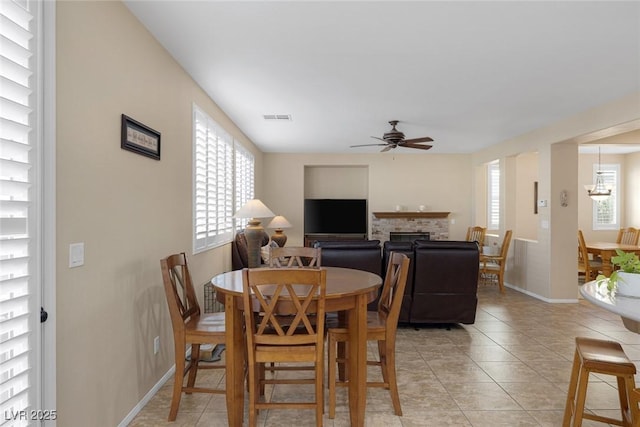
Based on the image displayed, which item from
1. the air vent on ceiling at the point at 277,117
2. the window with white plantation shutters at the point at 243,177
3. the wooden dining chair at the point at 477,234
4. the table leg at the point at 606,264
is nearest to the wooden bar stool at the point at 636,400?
the air vent on ceiling at the point at 277,117

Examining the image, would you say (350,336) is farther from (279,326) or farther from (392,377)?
(279,326)

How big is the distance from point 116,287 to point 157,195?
2.83 ft

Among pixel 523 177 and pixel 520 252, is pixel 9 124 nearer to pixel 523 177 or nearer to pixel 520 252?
pixel 520 252

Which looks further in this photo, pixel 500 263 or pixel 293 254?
pixel 500 263

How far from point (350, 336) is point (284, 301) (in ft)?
2.01

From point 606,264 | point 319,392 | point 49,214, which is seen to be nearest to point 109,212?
point 49,214

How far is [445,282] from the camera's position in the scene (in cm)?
443

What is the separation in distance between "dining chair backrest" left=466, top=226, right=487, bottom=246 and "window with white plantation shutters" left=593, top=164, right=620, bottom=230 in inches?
119

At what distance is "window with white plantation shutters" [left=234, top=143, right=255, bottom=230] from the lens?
6.13m

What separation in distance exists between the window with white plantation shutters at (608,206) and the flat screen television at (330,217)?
532cm

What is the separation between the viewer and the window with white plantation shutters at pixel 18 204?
1.52 m

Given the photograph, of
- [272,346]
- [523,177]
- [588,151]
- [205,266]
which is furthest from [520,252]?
[272,346]

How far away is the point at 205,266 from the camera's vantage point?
425 cm

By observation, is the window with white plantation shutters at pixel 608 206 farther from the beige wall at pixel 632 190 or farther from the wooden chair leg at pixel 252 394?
the wooden chair leg at pixel 252 394
